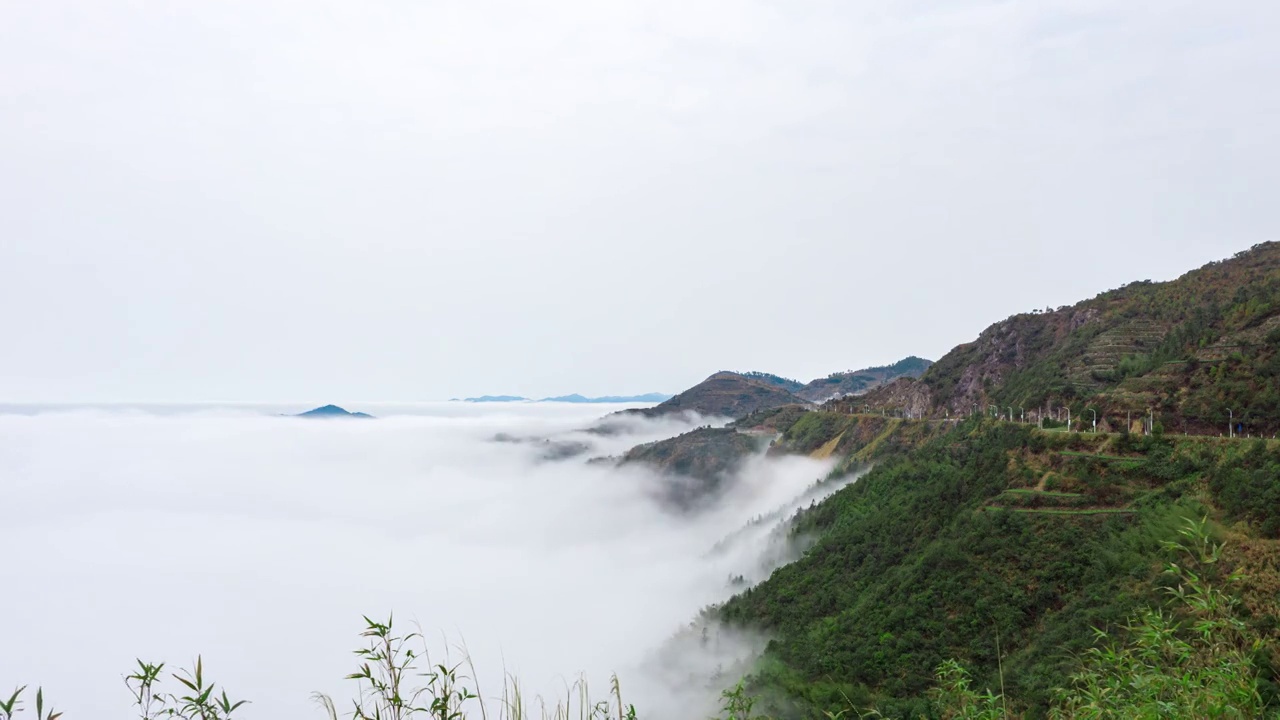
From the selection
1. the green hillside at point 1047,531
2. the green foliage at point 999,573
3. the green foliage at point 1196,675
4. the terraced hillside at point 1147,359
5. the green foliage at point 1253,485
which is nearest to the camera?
the green foliage at point 1196,675

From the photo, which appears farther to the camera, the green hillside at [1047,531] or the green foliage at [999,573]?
the green foliage at [999,573]

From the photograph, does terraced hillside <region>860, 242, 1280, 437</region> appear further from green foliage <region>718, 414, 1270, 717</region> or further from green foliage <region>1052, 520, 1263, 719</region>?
green foliage <region>1052, 520, 1263, 719</region>

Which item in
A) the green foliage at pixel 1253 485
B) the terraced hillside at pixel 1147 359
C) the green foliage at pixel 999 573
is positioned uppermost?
the terraced hillside at pixel 1147 359

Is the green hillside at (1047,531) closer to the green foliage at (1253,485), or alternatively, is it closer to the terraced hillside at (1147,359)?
the green foliage at (1253,485)

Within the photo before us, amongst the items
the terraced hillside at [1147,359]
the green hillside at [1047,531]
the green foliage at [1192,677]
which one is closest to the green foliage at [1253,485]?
the green hillside at [1047,531]

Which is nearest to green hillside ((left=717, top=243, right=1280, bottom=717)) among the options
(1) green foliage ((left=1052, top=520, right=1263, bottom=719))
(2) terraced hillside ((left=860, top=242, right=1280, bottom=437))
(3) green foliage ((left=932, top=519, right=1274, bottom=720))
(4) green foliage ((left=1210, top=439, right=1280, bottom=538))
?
(4) green foliage ((left=1210, top=439, right=1280, bottom=538))

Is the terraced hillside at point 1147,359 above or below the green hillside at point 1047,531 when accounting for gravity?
above

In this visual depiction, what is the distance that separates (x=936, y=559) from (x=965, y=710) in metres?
50.6

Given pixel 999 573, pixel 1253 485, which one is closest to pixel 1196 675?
pixel 1253 485

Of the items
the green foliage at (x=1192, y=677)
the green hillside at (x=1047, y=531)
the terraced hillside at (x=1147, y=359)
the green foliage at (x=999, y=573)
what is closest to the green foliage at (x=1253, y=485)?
the green hillside at (x=1047, y=531)

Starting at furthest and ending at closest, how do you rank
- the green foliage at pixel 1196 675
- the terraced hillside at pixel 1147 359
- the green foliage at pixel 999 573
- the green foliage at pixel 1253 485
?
the terraced hillside at pixel 1147 359 → the green foliage at pixel 999 573 → the green foliage at pixel 1253 485 → the green foliage at pixel 1196 675

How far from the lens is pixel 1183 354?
60062 millimetres

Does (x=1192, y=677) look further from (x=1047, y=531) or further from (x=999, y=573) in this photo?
(x=1047, y=531)

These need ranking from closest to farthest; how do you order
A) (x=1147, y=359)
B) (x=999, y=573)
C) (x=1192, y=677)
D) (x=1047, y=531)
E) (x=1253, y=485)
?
(x=1192, y=677) < (x=1253, y=485) < (x=1047, y=531) < (x=999, y=573) < (x=1147, y=359)
